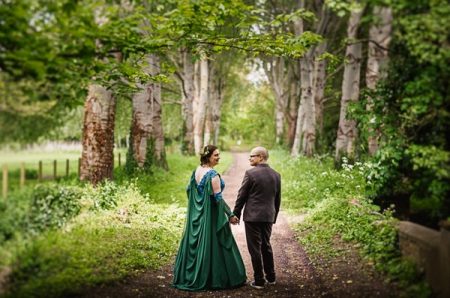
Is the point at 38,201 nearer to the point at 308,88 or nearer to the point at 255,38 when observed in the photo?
the point at 255,38

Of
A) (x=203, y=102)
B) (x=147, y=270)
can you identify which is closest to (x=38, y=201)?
(x=147, y=270)

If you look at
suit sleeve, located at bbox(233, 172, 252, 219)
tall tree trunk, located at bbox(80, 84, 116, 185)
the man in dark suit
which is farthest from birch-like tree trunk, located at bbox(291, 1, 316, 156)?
suit sleeve, located at bbox(233, 172, 252, 219)

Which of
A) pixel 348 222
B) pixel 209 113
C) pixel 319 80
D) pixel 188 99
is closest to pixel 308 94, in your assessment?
pixel 319 80

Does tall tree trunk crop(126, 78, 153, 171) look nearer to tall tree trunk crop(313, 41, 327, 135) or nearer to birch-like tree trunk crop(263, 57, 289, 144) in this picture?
tall tree trunk crop(313, 41, 327, 135)

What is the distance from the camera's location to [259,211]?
643 cm

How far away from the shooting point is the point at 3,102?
5.21m

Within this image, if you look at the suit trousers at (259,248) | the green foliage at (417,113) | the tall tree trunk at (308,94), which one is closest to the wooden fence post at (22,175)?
the suit trousers at (259,248)

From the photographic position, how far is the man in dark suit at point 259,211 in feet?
21.2

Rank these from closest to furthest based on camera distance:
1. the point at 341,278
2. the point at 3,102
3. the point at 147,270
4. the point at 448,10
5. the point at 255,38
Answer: the point at 448,10, the point at 3,102, the point at 341,278, the point at 147,270, the point at 255,38

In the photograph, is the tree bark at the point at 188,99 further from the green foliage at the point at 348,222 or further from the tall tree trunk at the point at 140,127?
the green foliage at the point at 348,222

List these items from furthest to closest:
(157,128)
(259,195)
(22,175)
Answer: (157,128) → (259,195) → (22,175)

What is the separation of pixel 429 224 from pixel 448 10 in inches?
105

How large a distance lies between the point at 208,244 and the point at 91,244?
1741mm

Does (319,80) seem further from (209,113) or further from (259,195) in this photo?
(259,195)
